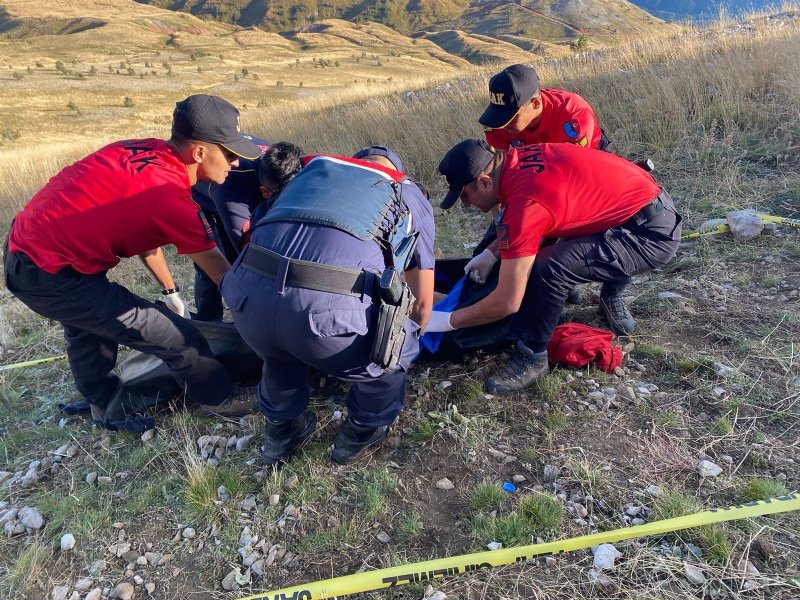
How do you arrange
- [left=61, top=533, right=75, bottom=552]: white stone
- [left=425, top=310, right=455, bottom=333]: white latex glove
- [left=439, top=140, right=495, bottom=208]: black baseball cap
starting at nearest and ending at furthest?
1. [left=61, top=533, right=75, bottom=552]: white stone
2. [left=439, top=140, right=495, bottom=208]: black baseball cap
3. [left=425, top=310, right=455, bottom=333]: white latex glove

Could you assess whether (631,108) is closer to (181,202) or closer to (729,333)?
(729,333)

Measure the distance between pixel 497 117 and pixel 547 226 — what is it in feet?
4.08

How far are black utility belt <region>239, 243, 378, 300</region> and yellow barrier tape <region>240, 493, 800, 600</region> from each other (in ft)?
3.34

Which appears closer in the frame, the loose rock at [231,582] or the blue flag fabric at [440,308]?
the loose rock at [231,582]

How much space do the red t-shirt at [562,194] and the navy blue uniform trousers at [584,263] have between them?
91 millimetres

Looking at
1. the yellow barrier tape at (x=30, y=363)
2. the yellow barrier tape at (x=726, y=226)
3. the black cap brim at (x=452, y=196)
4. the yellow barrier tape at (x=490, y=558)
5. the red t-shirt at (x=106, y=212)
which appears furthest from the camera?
the yellow barrier tape at (x=726, y=226)

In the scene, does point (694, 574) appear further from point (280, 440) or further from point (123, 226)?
point (123, 226)

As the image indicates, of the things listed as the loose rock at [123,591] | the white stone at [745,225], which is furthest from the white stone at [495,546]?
the white stone at [745,225]

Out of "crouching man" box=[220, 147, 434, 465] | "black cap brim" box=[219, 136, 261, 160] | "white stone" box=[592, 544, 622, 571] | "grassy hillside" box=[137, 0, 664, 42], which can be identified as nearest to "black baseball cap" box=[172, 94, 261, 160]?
"black cap brim" box=[219, 136, 261, 160]

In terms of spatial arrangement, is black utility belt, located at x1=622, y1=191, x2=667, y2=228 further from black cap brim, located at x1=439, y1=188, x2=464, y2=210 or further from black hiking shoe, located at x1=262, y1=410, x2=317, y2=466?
black hiking shoe, located at x1=262, y1=410, x2=317, y2=466

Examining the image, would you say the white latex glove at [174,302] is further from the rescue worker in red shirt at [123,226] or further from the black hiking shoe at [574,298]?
the black hiking shoe at [574,298]

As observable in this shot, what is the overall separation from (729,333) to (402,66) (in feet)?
179

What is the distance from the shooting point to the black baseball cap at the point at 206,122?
2.43 m

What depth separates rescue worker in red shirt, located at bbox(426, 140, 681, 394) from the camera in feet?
7.89
